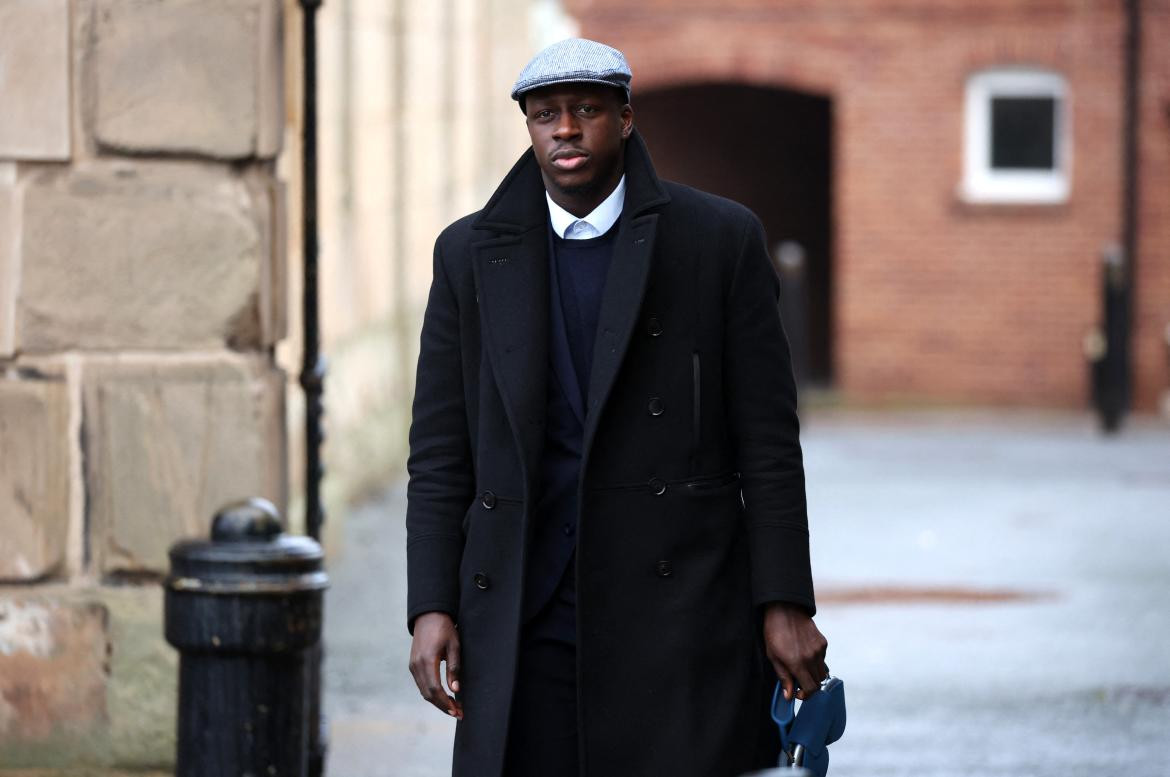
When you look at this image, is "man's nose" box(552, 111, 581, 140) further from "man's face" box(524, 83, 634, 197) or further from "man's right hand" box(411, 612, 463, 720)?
"man's right hand" box(411, 612, 463, 720)

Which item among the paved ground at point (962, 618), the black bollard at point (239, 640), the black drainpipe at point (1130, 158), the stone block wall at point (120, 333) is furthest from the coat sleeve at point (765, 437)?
the black drainpipe at point (1130, 158)

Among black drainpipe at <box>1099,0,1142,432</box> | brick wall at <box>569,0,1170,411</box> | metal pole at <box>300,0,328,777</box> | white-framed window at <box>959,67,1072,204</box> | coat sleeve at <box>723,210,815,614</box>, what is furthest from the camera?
white-framed window at <box>959,67,1072,204</box>

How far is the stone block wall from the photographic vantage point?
599 cm

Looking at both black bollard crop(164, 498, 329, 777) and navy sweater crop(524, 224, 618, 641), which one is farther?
black bollard crop(164, 498, 329, 777)

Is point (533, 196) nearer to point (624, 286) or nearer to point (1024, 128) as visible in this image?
point (624, 286)

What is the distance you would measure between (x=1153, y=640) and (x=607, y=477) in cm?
512

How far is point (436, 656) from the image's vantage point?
13.3 feet

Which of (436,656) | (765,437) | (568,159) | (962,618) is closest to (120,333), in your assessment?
(436,656)

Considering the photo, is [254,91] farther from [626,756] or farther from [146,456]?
[626,756]

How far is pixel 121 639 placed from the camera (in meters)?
6.04

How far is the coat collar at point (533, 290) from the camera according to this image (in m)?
3.96

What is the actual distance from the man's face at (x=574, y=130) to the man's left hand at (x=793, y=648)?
79cm

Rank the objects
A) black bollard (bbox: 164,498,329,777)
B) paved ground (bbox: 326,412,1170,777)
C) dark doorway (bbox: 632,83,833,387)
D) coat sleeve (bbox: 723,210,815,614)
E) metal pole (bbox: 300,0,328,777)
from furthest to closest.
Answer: dark doorway (bbox: 632,83,833,387)
paved ground (bbox: 326,412,1170,777)
metal pole (bbox: 300,0,328,777)
black bollard (bbox: 164,498,329,777)
coat sleeve (bbox: 723,210,815,614)

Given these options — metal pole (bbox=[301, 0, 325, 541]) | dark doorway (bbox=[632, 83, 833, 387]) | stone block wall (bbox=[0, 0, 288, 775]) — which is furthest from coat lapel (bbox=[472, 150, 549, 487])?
dark doorway (bbox=[632, 83, 833, 387])
